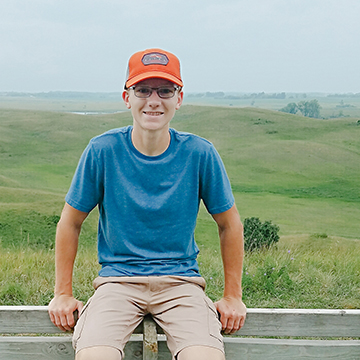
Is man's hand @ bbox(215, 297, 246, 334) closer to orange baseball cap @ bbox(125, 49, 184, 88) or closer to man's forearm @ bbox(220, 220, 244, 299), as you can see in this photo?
man's forearm @ bbox(220, 220, 244, 299)

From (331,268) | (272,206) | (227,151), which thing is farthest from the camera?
(227,151)

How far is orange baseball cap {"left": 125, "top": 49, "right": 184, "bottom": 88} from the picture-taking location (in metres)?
2.10

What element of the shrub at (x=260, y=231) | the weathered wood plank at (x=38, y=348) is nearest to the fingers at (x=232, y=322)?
the weathered wood plank at (x=38, y=348)

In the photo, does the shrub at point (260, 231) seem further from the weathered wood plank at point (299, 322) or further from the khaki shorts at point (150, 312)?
the khaki shorts at point (150, 312)

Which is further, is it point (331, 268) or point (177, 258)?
point (331, 268)

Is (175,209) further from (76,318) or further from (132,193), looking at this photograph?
(76,318)

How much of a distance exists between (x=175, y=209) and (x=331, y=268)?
112 inches

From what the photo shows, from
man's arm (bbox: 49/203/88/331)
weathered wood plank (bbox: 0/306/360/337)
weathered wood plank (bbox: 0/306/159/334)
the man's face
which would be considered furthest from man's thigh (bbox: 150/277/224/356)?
the man's face

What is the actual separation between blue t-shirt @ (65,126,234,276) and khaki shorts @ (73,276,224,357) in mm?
54

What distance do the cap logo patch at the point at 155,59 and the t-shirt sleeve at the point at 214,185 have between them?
414mm

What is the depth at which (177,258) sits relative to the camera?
216 centimetres

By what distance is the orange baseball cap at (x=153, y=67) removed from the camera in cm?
210

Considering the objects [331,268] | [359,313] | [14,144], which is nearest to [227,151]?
[14,144]

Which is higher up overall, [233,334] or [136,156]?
[136,156]
